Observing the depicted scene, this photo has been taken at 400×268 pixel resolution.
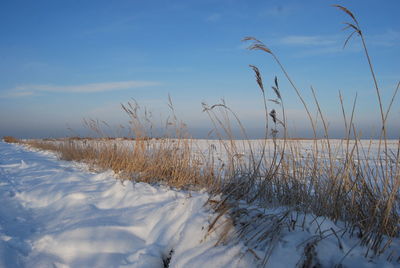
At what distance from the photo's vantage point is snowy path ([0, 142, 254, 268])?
1.44m

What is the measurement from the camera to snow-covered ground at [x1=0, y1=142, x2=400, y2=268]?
1.25 metres

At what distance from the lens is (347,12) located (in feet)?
4.35

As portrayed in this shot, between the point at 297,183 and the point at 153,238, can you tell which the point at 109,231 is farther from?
the point at 297,183

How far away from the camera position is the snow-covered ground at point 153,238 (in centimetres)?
125

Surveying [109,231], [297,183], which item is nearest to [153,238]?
[109,231]

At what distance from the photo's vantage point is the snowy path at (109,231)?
144cm

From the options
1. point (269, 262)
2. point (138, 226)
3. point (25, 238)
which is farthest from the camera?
point (138, 226)

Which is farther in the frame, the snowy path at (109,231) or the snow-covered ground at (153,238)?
the snowy path at (109,231)

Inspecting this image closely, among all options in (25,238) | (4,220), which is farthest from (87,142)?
(25,238)

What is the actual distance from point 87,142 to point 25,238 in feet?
16.8

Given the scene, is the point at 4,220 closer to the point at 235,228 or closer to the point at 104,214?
the point at 104,214

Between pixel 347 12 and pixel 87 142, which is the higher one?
pixel 347 12

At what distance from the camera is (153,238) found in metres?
1.73

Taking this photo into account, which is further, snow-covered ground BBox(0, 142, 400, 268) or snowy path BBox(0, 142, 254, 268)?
snowy path BBox(0, 142, 254, 268)
